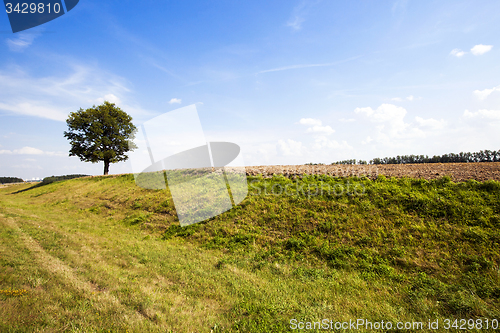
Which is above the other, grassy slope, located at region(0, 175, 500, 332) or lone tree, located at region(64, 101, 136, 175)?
lone tree, located at region(64, 101, 136, 175)

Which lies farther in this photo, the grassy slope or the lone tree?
the lone tree

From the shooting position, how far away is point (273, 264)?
302 inches

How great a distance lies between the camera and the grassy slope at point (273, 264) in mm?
4645

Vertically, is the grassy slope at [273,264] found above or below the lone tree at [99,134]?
below

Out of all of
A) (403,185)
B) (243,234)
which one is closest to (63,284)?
(243,234)

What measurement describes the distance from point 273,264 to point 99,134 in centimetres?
4061

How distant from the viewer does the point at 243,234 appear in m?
10.2

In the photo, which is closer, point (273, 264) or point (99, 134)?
point (273, 264)

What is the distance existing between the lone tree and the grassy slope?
85.2 ft

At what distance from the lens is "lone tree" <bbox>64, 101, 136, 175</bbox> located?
3528cm

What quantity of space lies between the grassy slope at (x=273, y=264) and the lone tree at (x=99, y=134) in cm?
2597

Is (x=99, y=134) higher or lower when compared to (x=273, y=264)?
higher

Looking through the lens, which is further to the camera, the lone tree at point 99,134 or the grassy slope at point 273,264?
the lone tree at point 99,134

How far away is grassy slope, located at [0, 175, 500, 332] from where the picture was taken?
4.64m
